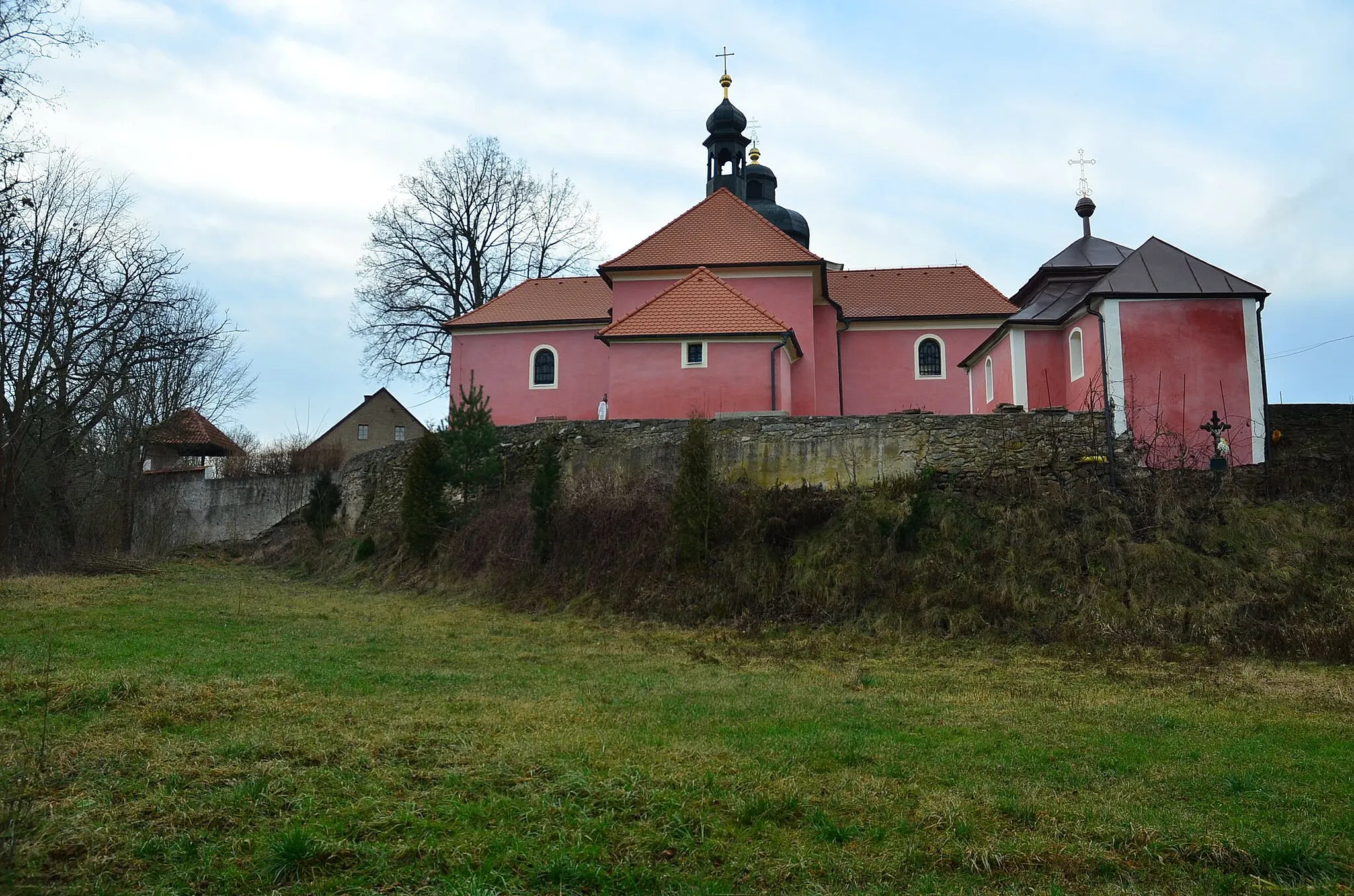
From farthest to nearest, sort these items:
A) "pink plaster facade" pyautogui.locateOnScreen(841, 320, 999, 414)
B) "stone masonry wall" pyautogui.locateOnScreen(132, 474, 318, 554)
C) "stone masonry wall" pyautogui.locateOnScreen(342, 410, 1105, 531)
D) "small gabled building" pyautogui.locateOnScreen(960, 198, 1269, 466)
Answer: "stone masonry wall" pyautogui.locateOnScreen(132, 474, 318, 554) < "pink plaster facade" pyautogui.locateOnScreen(841, 320, 999, 414) < "small gabled building" pyautogui.locateOnScreen(960, 198, 1269, 466) < "stone masonry wall" pyautogui.locateOnScreen(342, 410, 1105, 531)

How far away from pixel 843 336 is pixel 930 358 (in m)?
2.39

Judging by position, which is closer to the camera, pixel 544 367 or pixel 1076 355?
pixel 1076 355

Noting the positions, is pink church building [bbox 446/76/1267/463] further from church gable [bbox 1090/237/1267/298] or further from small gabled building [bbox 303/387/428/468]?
small gabled building [bbox 303/387/428/468]

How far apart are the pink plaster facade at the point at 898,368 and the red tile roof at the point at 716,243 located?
3.86m

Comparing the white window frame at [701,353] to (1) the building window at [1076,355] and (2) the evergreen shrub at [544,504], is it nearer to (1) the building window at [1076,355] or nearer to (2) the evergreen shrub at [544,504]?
(2) the evergreen shrub at [544,504]

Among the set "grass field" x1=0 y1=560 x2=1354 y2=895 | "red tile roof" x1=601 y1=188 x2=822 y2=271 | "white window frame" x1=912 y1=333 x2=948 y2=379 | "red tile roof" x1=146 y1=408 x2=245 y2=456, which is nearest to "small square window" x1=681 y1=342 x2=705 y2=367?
"red tile roof" x1=601 y1=188 x2=822 y2=271

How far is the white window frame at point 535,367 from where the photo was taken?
25.8m

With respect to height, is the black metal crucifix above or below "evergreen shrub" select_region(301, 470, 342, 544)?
above

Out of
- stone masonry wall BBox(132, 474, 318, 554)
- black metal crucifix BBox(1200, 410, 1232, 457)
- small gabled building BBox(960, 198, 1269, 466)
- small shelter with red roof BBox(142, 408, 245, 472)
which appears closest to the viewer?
black metal crucifix BBox(1200, 410, 1232, 457)

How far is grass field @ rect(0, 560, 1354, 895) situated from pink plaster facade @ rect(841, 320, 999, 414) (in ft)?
51.7

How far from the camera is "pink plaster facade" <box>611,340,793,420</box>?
2031 centimetres

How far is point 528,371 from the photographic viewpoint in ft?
85.0

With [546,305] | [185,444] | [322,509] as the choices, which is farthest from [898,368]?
[185,444]

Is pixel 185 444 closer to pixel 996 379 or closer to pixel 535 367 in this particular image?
pixel 535 367
